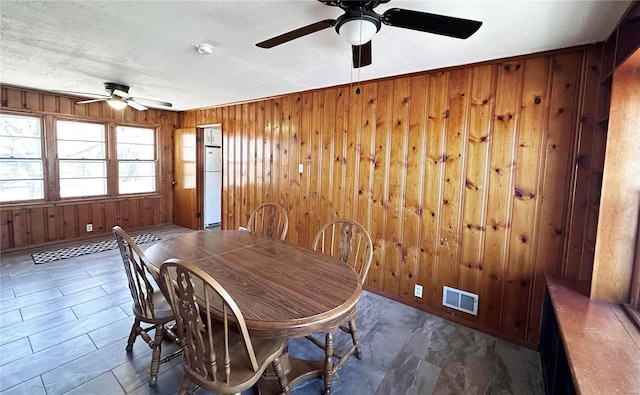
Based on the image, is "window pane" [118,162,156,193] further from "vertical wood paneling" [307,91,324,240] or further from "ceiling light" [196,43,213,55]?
"ceiling light" [196,43,213,55]

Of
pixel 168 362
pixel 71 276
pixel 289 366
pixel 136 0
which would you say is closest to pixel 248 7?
pixel 136 0

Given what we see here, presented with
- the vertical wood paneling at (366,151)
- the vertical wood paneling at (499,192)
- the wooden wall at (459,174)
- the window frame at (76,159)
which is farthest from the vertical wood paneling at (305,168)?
the window frame at (76,159)

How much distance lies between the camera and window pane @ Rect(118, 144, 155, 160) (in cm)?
518

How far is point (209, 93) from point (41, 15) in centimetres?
214

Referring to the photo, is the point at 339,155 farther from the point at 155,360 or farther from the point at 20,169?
the point at 20,169

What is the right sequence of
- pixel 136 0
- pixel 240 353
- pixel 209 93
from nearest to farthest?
pixel 240 353 < pixel 136 0 < pixel 209 93

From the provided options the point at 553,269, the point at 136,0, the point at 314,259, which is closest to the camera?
the point at 136,0

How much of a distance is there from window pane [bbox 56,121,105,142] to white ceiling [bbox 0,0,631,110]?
4.11ft

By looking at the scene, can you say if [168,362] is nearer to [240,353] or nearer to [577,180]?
[240,353]

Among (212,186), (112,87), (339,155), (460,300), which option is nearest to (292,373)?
(460,300)

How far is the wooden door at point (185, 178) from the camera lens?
18.1ft

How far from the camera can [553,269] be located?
7.36ft

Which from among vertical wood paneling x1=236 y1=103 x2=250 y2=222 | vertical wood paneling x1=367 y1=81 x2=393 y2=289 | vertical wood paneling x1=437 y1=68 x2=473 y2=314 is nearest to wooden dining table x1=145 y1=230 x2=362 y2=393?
vertical wood paneling x1=367 y1=81 x2=393 y2=289

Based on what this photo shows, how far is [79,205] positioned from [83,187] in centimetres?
30
